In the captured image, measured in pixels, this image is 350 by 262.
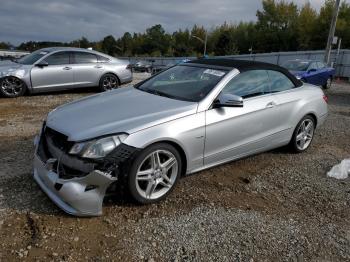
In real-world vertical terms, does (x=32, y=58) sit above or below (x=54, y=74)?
above

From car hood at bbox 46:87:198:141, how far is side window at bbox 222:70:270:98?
2.31ft

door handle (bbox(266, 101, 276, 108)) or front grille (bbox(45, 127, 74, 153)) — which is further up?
door handle (bbox(266, 101, 276, 108))

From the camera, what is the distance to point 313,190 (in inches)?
179

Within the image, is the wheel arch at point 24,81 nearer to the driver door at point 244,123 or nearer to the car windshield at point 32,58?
the car windshield at point 32,58

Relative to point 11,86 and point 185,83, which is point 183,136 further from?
point 11,86

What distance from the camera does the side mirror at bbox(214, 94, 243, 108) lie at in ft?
13.9

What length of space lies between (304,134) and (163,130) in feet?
9.78

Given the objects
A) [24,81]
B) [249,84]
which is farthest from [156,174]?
[24,81]

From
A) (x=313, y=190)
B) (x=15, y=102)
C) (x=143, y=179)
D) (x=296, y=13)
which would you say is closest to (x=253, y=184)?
(x=313, y=190)

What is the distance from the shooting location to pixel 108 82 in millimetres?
11211

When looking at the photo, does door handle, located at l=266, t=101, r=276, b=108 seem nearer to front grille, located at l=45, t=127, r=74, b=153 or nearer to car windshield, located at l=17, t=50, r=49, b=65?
front grille, located at l=45, t=127, r=74, b=153

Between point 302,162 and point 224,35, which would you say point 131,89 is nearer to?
point 302,162

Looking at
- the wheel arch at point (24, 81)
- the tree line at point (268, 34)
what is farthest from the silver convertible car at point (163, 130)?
the tree line at point (268, 34)

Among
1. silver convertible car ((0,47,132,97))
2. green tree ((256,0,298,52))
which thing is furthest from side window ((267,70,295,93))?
green tree ((256,0,298,52))
